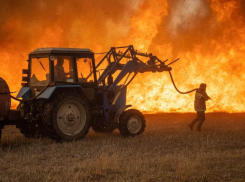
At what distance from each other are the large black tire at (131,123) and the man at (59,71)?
8.27 ft

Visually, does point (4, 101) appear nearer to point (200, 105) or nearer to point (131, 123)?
point (131, 123)

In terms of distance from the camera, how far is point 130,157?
34.4 ft

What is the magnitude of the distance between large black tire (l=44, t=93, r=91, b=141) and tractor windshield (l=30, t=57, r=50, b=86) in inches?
33.7

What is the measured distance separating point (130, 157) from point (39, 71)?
15.6 feet

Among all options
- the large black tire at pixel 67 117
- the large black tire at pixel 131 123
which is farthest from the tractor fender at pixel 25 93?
the large black tire at pixel 131 123

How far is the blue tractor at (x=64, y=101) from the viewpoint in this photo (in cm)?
1295

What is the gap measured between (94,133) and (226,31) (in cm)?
1237

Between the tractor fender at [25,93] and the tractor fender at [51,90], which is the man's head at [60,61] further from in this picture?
the tractor fender at [25,93]

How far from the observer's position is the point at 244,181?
8.25 meters

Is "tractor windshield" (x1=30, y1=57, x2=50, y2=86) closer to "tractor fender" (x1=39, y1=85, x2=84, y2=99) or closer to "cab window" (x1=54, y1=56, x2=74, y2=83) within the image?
"cab window" (x1=54, y1=56, x2=74, y2=83)

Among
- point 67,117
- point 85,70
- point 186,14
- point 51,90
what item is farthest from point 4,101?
point 186,14

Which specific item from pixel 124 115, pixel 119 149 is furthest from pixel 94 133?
pixel 119 149

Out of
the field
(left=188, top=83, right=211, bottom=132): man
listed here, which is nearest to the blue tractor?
the field

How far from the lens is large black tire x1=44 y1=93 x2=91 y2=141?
1292 centimetres
